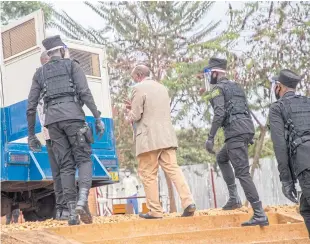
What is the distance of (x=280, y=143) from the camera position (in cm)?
684

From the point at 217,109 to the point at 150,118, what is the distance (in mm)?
816

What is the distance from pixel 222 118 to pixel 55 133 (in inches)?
75.9

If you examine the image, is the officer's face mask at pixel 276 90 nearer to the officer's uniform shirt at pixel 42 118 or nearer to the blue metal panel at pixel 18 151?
the officer's uniform shirt at pixel 42 118

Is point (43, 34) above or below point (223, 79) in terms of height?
above

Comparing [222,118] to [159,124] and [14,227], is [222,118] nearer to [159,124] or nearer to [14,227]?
[159,124]

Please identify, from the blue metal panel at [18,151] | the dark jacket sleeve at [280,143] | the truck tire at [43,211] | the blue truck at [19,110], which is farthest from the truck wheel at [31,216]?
the dark jacket sleeve at [280,143]

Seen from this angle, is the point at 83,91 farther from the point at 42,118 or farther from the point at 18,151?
the point at 18,151

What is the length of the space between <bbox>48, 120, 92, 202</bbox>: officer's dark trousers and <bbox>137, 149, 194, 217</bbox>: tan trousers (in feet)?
3.17

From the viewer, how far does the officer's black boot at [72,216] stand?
321 inches

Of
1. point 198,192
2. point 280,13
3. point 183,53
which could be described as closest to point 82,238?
point 280,13

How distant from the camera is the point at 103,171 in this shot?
38.6 ft

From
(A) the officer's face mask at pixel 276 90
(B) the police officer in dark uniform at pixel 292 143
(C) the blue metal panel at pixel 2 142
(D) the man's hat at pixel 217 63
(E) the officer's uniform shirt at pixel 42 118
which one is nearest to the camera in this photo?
(B) the police officer in dark uniform at pixel 292 143

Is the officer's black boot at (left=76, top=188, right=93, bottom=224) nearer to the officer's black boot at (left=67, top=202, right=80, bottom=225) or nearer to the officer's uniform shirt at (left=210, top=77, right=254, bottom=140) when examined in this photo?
the officer's black boot at (left=67, top=202, right=80, bottom=225)

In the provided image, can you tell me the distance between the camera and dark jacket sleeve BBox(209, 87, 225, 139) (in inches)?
350
